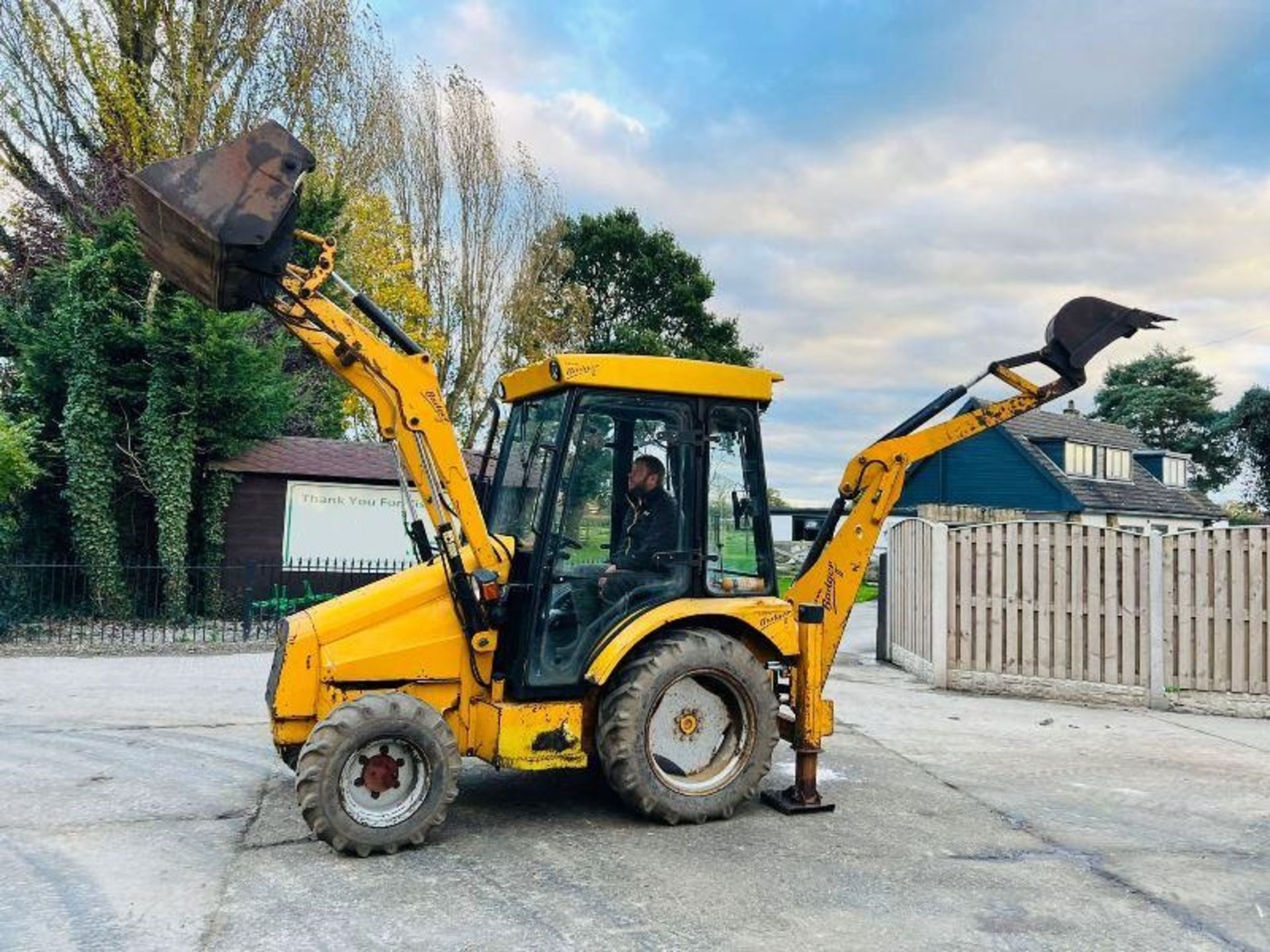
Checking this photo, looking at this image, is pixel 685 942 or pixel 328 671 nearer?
pixel 685 942

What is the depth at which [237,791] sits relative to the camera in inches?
246

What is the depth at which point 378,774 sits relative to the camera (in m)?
5.06

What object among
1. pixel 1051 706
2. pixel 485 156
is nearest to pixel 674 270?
pixel 485 156

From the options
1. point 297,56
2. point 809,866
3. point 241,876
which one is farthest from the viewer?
point 297,56

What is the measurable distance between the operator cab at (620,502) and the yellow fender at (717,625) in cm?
6

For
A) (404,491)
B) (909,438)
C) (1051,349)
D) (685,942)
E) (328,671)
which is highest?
(1051,349)

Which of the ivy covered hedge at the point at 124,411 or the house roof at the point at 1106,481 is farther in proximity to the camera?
the house roof at the point at 1106,481

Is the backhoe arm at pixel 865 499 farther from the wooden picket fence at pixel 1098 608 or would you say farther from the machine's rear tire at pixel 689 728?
the wooden picket fence at pixel 1098 608

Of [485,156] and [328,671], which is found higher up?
[485,156]

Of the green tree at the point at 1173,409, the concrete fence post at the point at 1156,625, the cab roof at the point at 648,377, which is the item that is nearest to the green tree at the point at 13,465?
the cab roof at the point at 648,377

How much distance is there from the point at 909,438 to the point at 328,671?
3837mm

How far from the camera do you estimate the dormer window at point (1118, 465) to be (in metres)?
35.5

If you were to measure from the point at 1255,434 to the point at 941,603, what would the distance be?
39.4m

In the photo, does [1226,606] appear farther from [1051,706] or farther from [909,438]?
[909,438]
